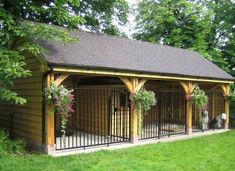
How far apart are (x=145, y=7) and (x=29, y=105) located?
18.0 metres

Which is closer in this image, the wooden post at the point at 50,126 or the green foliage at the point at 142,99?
the wooden post at the point at 50,126

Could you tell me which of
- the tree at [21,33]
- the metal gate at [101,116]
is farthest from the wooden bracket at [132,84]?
the tree at [21,33]

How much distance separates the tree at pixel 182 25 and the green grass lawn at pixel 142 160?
13.4m

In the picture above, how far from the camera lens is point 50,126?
841cm

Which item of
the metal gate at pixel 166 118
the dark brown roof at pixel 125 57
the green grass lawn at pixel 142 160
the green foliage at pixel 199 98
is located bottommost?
the green grass lawn at pixel 142 160

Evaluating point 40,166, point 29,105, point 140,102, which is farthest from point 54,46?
point 40,166

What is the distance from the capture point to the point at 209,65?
15.9 metres

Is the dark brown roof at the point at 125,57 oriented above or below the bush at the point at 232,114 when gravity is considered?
above

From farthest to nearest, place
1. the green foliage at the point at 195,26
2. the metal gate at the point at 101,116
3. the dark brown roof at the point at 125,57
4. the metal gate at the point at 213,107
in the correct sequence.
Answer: the green foliage at the point at 195,26
the metal gate at the point at 213,107
the metal gate at the point at 101,116
the dark brown roof at the point at 125,57

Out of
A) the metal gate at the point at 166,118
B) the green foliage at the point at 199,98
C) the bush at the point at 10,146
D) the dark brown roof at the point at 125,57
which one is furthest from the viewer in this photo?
the metal gate at the point at 166,118

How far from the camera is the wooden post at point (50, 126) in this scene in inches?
328

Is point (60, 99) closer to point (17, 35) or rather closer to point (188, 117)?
point (17, 35)

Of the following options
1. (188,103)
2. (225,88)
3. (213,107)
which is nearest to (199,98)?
(188,103)

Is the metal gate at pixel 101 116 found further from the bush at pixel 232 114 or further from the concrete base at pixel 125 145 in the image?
the bush at pixel 232 114
